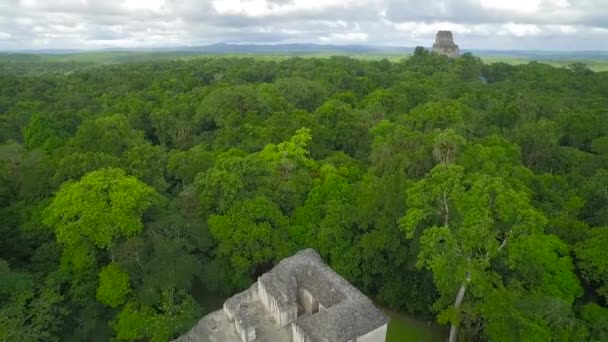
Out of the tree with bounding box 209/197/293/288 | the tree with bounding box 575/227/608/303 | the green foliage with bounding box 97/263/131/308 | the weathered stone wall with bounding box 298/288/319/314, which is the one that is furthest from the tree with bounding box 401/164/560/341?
the green foliage with bounding box 97/263/131/308

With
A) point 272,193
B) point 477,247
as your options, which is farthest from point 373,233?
point 272,193

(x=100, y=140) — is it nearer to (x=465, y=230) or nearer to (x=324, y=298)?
(x=324, y=298)

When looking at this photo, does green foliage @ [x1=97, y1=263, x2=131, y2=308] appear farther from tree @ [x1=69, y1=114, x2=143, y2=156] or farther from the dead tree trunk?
the dead tree trunk

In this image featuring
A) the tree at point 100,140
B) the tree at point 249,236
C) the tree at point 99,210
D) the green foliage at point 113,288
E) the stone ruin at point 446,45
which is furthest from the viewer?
the stone ruin at point 446,45

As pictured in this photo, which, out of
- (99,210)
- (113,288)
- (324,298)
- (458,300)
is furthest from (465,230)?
(99,210)

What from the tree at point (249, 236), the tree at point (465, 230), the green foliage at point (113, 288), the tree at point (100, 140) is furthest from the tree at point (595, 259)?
the tree at point (100, 140)

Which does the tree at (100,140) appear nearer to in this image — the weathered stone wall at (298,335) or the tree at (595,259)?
the weathered stone wall at (298,335)

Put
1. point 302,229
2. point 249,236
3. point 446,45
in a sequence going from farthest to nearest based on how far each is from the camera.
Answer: point 446,45, point 302,229, point 249,236
